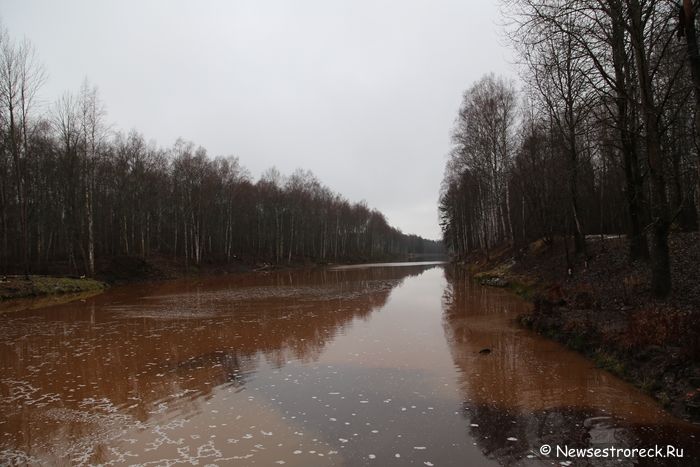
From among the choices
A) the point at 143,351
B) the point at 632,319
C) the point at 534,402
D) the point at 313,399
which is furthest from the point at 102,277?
the point at 632,319

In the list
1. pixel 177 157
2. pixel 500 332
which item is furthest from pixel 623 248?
pixel 177 157

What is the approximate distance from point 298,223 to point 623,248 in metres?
63.4

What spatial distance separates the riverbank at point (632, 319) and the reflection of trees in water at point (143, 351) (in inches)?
267

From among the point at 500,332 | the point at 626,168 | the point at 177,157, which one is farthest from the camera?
the point at 177,157

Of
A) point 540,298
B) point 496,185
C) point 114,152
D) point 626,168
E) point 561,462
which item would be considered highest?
point 114,152

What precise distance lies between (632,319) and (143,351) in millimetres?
12179

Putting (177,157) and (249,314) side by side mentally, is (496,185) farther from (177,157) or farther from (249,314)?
(177,157)

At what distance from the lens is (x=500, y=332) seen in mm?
Result: 12906

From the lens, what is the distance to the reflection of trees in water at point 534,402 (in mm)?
5590

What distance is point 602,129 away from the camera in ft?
50.2

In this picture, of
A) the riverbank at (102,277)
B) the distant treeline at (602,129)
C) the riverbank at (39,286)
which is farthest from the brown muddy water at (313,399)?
the riverbank at (39,286)

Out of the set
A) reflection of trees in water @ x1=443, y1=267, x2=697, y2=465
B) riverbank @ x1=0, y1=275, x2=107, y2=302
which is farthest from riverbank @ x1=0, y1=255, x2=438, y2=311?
reflection of trees in water @ x1=443, y1=267, x2=697, y2=465

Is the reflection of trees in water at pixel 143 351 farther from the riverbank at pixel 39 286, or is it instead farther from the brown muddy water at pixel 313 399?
the riverbank at pixel 39 286

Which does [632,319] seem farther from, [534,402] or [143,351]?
[143,351]
